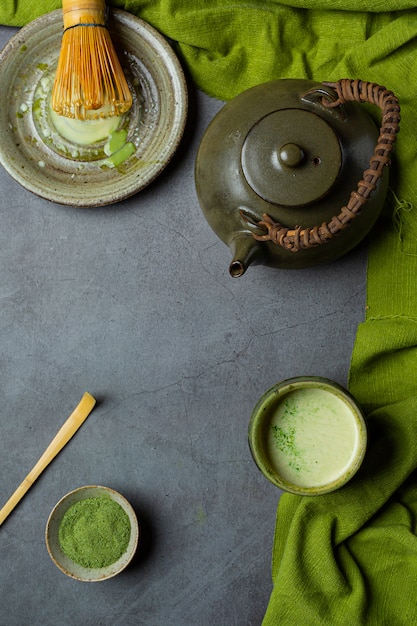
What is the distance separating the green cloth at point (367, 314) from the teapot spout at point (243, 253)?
1.00ft

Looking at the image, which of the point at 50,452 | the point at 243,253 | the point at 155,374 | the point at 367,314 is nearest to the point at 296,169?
the point at 243,253

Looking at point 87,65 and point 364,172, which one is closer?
point 364,172

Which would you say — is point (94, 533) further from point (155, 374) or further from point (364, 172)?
point (364, 172)

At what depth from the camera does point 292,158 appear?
106cm

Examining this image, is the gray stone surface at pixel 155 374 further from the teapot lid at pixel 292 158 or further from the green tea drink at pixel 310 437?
the teapot lid at pixel 292 158

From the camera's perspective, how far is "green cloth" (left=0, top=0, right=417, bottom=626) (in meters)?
1.22

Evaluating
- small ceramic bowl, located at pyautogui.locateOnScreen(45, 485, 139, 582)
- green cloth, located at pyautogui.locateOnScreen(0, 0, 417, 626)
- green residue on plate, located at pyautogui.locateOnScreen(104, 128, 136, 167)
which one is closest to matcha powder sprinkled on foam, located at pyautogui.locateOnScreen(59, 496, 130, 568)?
small ceramic bowl, located at pyautogui.locateOnScreen(45, 485, 139, 582)

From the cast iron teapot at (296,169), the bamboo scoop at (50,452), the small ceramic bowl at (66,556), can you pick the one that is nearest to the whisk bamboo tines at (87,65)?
the cast iron teapot at (296,169)

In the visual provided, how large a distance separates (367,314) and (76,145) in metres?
0.63

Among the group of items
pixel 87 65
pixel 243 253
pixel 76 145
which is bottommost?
pixel 243 253

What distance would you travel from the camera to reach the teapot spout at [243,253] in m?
1.10

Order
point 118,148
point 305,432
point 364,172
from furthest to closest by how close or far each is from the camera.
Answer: point 118,148 < point 305,432 < point 364,172

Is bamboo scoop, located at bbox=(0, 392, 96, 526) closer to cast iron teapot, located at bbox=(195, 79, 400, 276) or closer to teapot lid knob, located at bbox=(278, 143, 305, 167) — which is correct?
cast iron teapot, located at bbox=(195, 79, 400, 276)

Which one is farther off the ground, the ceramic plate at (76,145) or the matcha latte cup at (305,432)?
the ceramic plate at (76,145)
